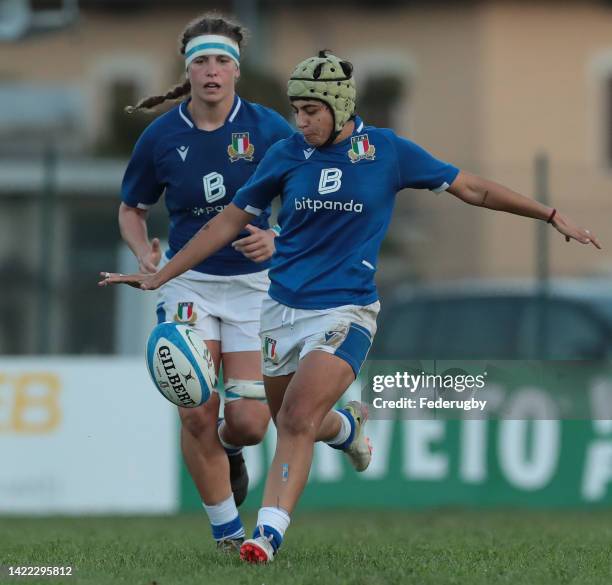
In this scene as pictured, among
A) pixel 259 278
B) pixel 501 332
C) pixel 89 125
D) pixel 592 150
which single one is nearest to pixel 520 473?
pixel 501 332

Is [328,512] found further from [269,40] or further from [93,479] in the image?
[269,40]

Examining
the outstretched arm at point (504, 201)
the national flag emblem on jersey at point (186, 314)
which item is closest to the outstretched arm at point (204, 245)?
the national flag emblem on jersey at point (186, 314)

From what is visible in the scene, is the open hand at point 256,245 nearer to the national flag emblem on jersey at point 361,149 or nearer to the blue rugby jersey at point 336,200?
the blue rugby jersey at point 336,200

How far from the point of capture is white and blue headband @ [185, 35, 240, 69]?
8125 millimetres

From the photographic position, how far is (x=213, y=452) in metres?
8.14

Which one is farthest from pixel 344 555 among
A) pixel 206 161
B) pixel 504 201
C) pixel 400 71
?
pixel 400 71

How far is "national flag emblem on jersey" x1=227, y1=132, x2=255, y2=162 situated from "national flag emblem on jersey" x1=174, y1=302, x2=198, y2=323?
2.55 feet

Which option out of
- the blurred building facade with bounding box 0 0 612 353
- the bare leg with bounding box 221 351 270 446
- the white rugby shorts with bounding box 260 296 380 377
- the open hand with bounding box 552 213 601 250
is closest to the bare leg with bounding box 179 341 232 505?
the bare leg with bounding box 221 351 270 446

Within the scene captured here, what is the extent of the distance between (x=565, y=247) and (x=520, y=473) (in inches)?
131

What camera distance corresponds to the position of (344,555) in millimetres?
7828

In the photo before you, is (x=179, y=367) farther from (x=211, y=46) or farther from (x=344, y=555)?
(x=211, y=46)

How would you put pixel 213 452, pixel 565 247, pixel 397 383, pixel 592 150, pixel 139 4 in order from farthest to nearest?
pixel 139 4 < pixel 592 150 < pixel 565 247 < pixel 397 383 < pixel 213 452

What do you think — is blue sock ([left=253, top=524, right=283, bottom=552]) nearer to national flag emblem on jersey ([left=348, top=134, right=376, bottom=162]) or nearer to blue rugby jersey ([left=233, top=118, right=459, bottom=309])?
blue rugby jersey ([left=233, top=118, right=459, bottom=309])

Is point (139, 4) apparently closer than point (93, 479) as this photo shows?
No
